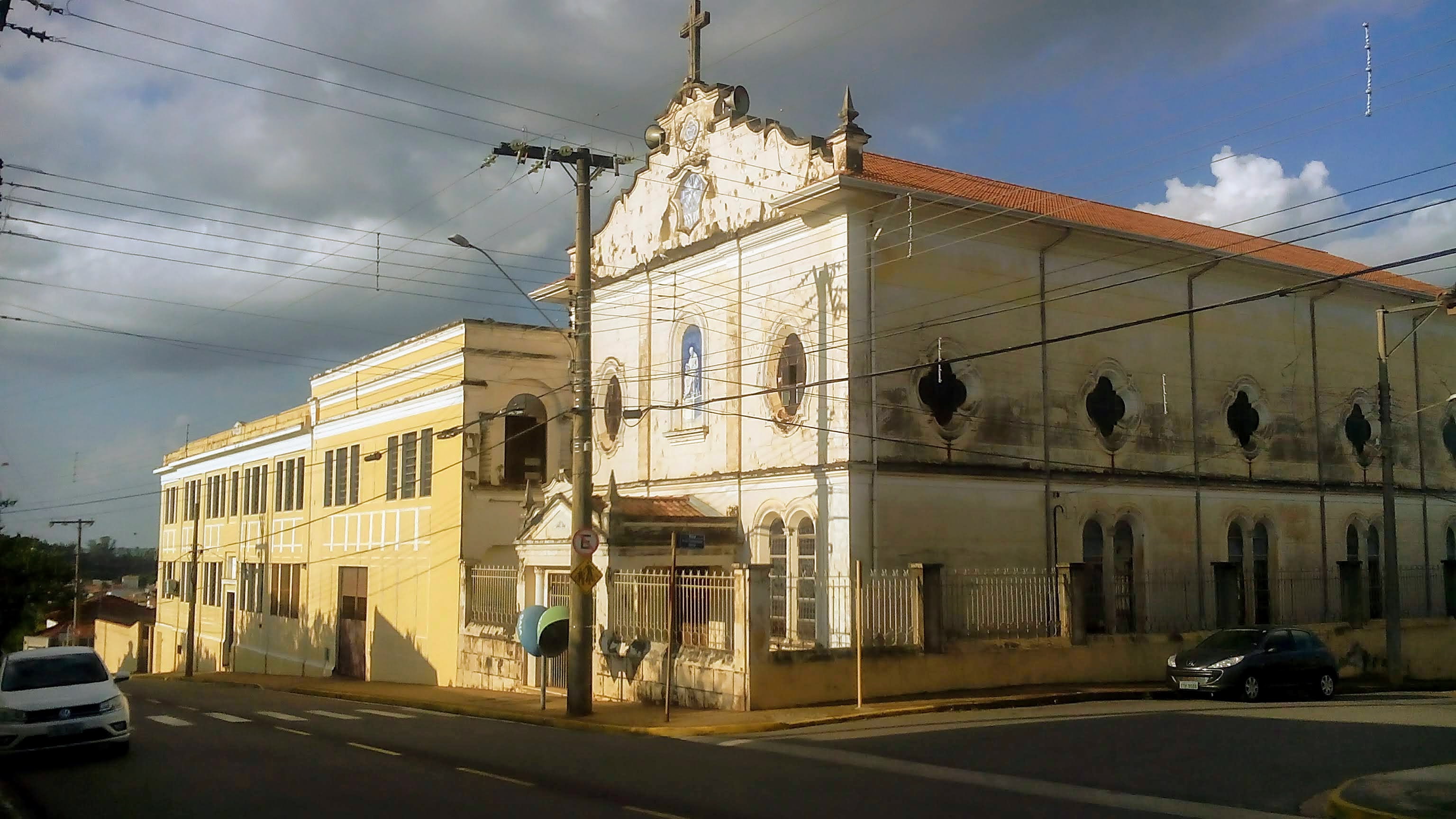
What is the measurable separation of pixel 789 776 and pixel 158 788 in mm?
6249

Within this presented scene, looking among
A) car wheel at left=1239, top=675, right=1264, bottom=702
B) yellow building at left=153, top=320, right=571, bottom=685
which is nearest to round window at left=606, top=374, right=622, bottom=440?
yellow building at left=153, top=320, right=571, bottom=685

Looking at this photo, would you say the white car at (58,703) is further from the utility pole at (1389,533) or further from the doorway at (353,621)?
the utility pole at (1389,533)

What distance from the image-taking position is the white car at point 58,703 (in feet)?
44.9

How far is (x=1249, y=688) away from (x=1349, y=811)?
35.7 ft

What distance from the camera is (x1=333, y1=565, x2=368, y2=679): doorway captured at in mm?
35594

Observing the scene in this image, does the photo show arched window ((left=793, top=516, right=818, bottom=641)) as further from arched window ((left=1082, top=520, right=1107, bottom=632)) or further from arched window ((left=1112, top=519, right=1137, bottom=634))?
arched window ((left=1112, top=519, right=1137, bottom=634))

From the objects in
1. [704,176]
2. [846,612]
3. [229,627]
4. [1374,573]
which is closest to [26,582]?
[229,627]

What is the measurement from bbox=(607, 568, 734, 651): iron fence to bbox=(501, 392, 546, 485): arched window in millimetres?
9683

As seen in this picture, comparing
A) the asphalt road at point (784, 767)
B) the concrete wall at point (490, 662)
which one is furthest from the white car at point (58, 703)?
the concrete wall at point (490, 662)

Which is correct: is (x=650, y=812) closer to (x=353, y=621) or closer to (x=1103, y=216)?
(x=1103, y=216)

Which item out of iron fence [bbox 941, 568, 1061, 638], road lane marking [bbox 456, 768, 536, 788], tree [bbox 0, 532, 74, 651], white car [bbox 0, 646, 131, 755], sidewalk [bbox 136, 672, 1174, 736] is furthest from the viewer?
tree [bbox 0, 532, 74, 651]

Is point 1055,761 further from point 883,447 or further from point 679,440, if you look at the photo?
point 679,440

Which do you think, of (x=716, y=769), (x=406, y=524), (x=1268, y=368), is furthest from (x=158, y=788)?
(x=1268, y=368)

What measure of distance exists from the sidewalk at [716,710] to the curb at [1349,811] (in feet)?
24.7
